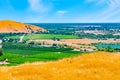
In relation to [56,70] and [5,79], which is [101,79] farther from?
[5,79]

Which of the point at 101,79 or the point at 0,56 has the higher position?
the point at 101,79

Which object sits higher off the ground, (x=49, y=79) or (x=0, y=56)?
(x=49, y=79)

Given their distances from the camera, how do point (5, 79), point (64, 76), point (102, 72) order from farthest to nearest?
1. point (102, 72)
2. point (64, 76)
3. point (5, 79)

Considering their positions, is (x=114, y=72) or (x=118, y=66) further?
(x=118, y=66)

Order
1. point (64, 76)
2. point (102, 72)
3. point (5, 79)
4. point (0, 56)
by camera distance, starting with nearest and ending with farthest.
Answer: point (5, 79) → point (64, 76) → point (102, 72) → point (0, 56)

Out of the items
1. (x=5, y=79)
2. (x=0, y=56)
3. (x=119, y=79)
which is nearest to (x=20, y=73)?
(x=5, y=79)

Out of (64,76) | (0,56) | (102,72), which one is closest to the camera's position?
(64,76)

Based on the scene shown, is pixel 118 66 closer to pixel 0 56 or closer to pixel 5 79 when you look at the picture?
pixel 5 79

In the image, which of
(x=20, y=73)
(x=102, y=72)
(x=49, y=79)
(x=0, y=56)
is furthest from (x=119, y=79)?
(x=0, y=56)

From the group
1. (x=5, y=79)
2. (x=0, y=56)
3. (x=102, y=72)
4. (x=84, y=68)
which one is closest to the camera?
(x=5, y=79)
